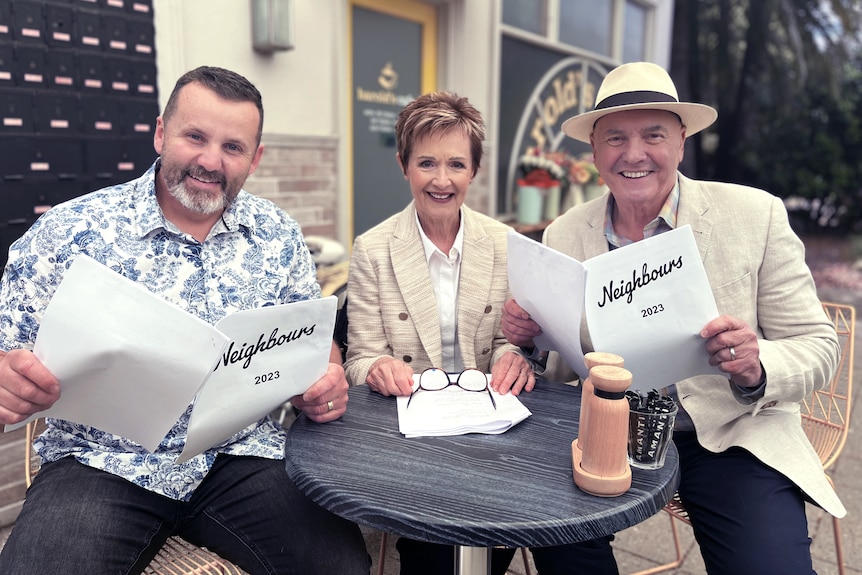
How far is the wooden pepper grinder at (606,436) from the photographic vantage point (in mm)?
1085

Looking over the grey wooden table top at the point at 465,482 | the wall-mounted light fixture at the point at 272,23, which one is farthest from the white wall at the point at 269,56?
the grey wooden table top at the point at 465,482

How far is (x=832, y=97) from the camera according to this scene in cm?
1027

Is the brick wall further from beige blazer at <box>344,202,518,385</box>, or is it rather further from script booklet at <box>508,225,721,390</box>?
script booklet at <box>508,225,721,390</box>

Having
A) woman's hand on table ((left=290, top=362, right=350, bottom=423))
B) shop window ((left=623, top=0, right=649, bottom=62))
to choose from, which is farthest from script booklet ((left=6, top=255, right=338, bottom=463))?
shop window ((left=623, top=0, right=649, bottom=62))

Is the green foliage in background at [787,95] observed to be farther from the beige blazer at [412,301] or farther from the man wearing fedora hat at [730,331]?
the beige blazer at [412,301]

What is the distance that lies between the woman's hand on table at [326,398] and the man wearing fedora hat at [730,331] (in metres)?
0.50

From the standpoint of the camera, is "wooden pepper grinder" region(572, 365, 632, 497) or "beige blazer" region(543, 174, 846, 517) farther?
"beige blazer" region(543, 174, 846, 517)

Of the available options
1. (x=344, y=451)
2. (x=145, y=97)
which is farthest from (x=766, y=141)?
(x=344, y=451)

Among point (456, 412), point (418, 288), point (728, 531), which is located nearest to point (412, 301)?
point (418, 288)

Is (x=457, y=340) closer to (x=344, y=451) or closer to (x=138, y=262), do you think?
(x=344, y=451)

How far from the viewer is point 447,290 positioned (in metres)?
2.00

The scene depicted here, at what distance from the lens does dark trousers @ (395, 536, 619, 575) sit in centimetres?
155

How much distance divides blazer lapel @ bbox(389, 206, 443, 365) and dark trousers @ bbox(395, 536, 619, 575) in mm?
534

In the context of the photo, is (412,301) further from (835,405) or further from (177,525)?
(835,405)
